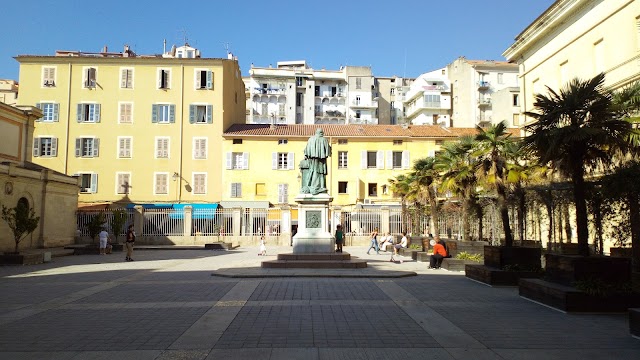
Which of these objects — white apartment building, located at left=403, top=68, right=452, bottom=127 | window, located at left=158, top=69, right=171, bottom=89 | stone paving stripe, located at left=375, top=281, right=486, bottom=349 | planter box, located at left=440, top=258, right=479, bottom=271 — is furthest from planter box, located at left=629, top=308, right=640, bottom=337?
white apartment building, located at left=403, top=68, right=452, bottom=127

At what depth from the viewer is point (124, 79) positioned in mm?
43281

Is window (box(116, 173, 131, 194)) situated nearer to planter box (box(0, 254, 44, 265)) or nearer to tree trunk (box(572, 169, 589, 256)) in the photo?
planter box (box(0, 254, 44, 265))

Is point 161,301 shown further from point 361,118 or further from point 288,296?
point 361,118

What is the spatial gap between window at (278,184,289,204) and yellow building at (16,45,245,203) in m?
5.27

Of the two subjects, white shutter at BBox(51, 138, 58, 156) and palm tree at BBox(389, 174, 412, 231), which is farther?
white shutter at BBox(51, 138, 58, 156)

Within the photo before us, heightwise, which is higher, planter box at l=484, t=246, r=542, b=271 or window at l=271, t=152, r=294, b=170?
window at l=271, t=152, r=294, b=170

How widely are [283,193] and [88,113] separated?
18.1m

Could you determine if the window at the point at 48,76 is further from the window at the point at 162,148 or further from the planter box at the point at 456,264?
the planter box at the point at 456,264

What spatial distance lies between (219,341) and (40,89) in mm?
43300

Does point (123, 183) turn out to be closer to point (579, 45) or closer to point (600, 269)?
point (579, 45)

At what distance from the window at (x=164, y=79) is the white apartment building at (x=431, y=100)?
119ft

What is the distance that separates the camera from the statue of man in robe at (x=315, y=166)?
757 inches

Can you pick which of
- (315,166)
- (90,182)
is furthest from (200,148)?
Result: (315,166)

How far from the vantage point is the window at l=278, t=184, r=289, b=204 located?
43594 mm
